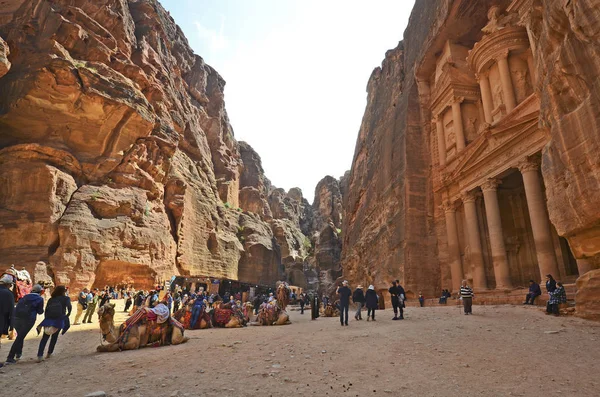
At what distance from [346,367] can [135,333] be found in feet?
17.1

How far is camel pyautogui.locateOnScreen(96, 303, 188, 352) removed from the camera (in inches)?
298

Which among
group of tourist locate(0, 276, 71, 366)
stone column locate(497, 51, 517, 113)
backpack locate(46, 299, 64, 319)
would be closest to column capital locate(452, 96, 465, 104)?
stone column locate(497, 51, 517, 113)

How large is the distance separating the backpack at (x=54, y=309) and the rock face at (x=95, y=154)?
65.6 feet

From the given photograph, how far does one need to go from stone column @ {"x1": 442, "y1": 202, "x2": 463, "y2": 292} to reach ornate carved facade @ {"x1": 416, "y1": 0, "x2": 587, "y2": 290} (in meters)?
0.07

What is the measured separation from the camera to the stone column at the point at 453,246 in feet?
73.4

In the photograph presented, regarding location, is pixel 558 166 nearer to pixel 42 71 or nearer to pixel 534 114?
pixel 534 114

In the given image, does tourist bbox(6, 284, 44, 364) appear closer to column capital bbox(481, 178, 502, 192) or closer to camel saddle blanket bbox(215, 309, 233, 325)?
camel saddle blanket bbox(215, 309, 233, 325)

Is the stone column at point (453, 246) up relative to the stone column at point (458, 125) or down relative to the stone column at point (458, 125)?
down

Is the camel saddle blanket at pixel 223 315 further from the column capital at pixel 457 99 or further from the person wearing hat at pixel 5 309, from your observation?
the column capital at pixel 457 99

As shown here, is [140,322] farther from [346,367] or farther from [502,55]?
[502,55]

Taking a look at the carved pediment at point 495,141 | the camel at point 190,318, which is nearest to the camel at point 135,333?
the camel at point 190,318

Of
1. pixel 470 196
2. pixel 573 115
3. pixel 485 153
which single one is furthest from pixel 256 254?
pixel 573 115

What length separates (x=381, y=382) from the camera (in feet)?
14.3

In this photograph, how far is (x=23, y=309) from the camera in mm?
6574
